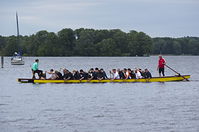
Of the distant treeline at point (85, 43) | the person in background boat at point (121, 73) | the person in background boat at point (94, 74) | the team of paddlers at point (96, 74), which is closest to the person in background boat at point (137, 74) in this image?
the team of paddlers at point (96, 74)

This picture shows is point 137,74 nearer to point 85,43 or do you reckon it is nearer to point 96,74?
point 96,74

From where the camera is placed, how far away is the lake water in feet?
79.2

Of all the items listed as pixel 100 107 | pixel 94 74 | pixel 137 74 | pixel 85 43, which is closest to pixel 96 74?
pixel 94 74

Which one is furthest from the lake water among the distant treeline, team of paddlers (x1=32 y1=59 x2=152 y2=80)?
the distant treeline

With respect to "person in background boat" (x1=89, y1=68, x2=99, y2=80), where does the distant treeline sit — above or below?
above

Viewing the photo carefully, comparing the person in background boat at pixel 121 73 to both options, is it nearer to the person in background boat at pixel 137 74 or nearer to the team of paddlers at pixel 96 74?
the team of paddlers at pixel 96 74

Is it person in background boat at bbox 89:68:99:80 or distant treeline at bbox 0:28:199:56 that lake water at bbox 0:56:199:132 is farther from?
distant treeline at bbox 0:28:199:56

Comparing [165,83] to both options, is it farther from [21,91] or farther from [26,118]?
[26,118]

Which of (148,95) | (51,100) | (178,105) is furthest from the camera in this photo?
(148,95)

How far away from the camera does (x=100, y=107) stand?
30359 millimetres

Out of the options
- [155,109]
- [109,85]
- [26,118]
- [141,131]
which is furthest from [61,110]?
[109,85]

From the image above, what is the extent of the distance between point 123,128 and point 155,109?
605 cm

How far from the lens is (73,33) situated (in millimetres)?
169500

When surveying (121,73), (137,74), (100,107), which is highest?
(121,73)
